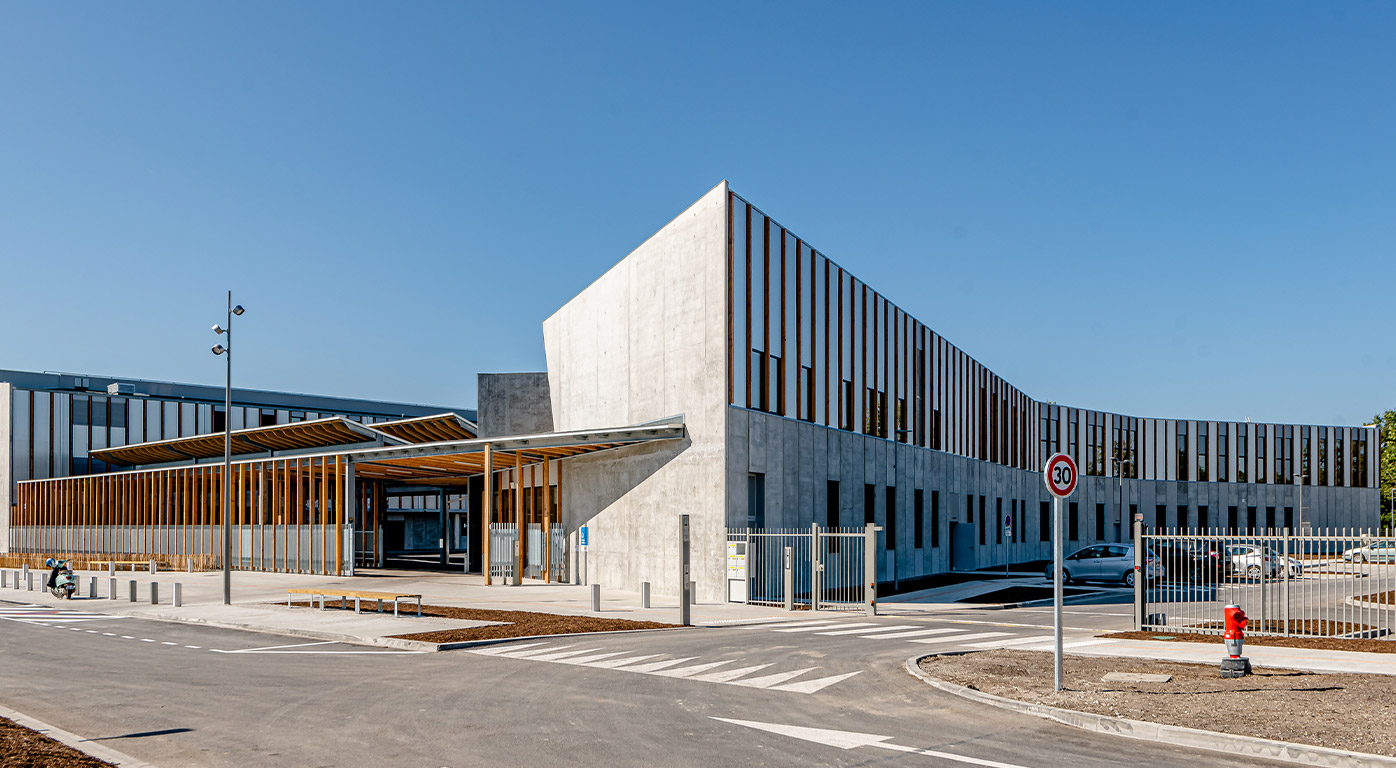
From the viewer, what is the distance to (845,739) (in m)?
10.5

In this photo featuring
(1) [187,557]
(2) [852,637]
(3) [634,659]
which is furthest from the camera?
(1) [187,557]

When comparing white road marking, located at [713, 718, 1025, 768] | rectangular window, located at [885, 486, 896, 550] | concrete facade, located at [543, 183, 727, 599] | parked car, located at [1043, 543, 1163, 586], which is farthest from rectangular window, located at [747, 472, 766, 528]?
white road marking, located at [713, 718, 1025, 768]

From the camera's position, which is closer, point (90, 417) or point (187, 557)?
point (187, 557)

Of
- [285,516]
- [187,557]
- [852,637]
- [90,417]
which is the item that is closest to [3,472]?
[90,417]

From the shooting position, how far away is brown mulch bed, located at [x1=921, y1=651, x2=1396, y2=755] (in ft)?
34.1

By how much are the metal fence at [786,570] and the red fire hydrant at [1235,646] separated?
11599mm

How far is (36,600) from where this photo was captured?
34.1 metres

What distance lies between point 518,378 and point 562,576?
46.4ft

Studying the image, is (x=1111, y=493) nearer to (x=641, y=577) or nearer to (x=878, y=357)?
(x=878, y=357)

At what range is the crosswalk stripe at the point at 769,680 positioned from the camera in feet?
47.0

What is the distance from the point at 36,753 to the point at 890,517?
3456cm

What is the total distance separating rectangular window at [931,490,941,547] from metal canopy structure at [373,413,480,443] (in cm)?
1966

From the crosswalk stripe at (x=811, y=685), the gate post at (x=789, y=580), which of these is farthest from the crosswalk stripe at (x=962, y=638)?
the gate post at (x=789, y=580)

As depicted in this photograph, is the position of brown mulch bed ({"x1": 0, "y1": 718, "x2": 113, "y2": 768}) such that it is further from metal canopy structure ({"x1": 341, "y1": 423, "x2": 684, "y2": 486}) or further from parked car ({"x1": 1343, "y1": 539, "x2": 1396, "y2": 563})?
metal canopy structure ({"x1": 341, "y1": 423, "x2": 684, "y2": 486})
